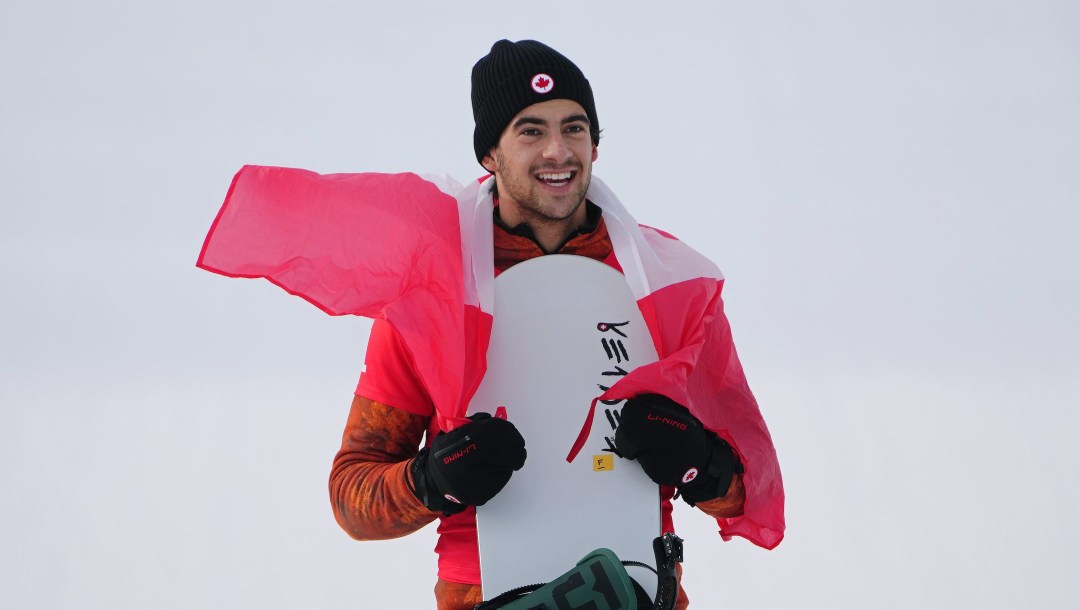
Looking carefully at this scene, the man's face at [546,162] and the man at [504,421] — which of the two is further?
the man's face at [546,162]

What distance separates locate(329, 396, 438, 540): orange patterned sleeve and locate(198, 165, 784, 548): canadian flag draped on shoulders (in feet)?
0.44

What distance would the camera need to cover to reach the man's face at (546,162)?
5.87 feet

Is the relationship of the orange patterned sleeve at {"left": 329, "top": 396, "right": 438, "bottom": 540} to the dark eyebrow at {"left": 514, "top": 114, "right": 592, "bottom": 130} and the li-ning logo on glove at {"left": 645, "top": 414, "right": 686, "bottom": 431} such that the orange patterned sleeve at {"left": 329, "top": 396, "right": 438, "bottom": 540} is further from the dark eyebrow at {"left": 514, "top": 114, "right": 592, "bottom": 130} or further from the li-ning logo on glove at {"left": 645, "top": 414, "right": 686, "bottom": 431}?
the dark eyebrow at {"left": 514, "top": 114, "right": 592, "bottom": 130}

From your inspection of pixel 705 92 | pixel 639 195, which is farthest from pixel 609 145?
pixel 705 92

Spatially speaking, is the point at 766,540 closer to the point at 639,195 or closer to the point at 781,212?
the point at 639,195

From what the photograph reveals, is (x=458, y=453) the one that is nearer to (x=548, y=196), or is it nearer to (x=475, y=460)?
(x=475, y=460)

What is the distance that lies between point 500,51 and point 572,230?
335 mm

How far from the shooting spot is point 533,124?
1824 millimetres

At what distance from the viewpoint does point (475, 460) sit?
4.95 feet

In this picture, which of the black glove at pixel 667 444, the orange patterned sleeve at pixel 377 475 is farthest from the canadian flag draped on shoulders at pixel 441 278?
the orange patterned sleeve at pixel 377 475

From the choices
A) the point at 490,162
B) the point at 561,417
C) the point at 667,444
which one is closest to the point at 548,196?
the point at 490,162

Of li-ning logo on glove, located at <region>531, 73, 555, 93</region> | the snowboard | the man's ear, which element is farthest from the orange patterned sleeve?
li-ning logo on glove, located at <region>531, 73, 555, 93</region>

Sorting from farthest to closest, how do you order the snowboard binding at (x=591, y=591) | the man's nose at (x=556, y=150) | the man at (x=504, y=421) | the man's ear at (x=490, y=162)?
the man's ear at (x=490, y=162)
the man's nose at (x=556, y=150)
the man at (x=504, y=421)
the snowboard binding at (x=591, y=591)

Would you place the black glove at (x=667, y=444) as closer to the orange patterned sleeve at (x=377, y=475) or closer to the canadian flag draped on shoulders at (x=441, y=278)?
the canadian flag draped on shoulders at (x=441, y=278)
